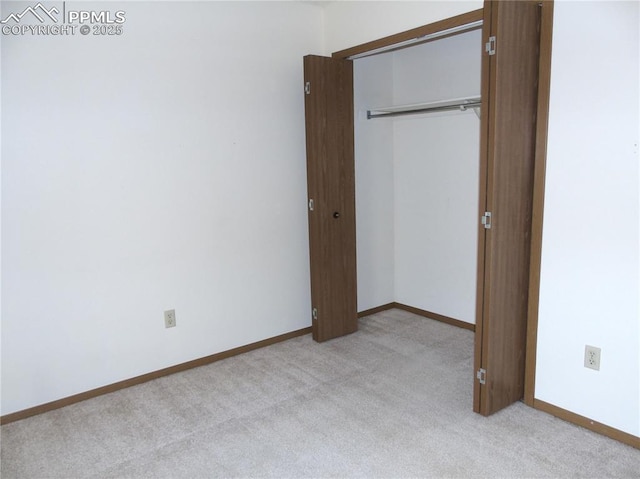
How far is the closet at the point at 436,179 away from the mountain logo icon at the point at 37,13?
5.10 ft

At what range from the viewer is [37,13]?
8.75 feet

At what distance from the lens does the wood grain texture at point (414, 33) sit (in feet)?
9.14

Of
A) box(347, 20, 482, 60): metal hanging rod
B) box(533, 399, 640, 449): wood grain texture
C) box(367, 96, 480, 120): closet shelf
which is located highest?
box(347, 20, 482, 60): metal hanging rod

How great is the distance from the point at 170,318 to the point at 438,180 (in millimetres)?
2322

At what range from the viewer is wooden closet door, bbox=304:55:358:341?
11.7ft

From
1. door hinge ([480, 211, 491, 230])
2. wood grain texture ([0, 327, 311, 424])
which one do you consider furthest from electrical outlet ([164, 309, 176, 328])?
door hinge ([480, 211, 491, 230])

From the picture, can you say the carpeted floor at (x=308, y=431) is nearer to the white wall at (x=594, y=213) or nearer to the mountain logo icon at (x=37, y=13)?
the white wall at (x=594, y=213)

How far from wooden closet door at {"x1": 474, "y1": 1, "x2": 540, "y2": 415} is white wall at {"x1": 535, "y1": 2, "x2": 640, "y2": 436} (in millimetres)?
113

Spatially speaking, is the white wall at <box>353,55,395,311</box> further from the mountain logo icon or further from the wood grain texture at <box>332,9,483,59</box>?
the mountain logo icon

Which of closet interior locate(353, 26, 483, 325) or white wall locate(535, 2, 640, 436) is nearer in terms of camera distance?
white wall locate(535, 2, 640, 436)

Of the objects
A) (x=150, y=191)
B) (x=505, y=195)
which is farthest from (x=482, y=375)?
(x=150, y=191)

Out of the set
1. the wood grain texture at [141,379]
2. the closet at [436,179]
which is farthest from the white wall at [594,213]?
the wood grain texture at [141,379]

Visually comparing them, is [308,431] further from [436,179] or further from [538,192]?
[436,179]

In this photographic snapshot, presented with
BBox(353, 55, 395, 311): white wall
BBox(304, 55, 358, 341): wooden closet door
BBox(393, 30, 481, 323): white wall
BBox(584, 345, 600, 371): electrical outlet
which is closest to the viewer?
BBox(584, 345, 600, 371): electrical outlet
